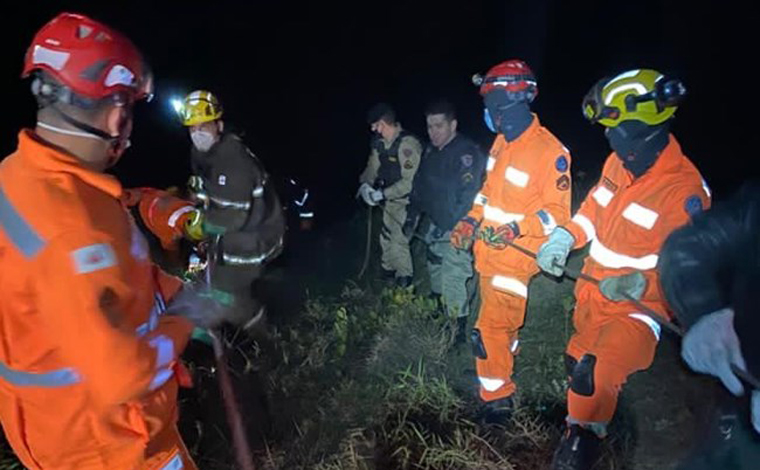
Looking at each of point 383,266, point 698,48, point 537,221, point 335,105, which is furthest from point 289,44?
point 537,221

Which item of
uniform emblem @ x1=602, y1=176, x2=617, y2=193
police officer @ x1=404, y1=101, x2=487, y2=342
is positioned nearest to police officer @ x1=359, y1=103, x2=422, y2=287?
police officer @ x1=404, y1=101, x2=487, y2=342

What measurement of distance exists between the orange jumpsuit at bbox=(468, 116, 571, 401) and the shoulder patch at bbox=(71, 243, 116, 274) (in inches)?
112

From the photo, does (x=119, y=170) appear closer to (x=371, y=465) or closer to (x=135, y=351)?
(x=371, y=465)

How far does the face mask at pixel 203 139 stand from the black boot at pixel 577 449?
3271mm

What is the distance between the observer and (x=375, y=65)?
2073 centimetres

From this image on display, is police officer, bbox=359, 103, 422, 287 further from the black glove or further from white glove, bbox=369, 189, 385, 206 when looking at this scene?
the black glove

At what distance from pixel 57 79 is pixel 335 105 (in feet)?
53.1

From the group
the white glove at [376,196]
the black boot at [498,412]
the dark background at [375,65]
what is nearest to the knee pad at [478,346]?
the black boot at [498,412]

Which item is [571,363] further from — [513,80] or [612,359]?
[513,80]

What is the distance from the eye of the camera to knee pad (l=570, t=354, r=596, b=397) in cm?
360

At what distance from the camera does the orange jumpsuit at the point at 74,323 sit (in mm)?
2021

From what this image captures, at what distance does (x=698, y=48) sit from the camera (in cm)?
1903

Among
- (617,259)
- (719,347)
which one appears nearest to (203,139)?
(617,259)

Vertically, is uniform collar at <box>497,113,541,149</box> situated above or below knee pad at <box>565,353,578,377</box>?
above
